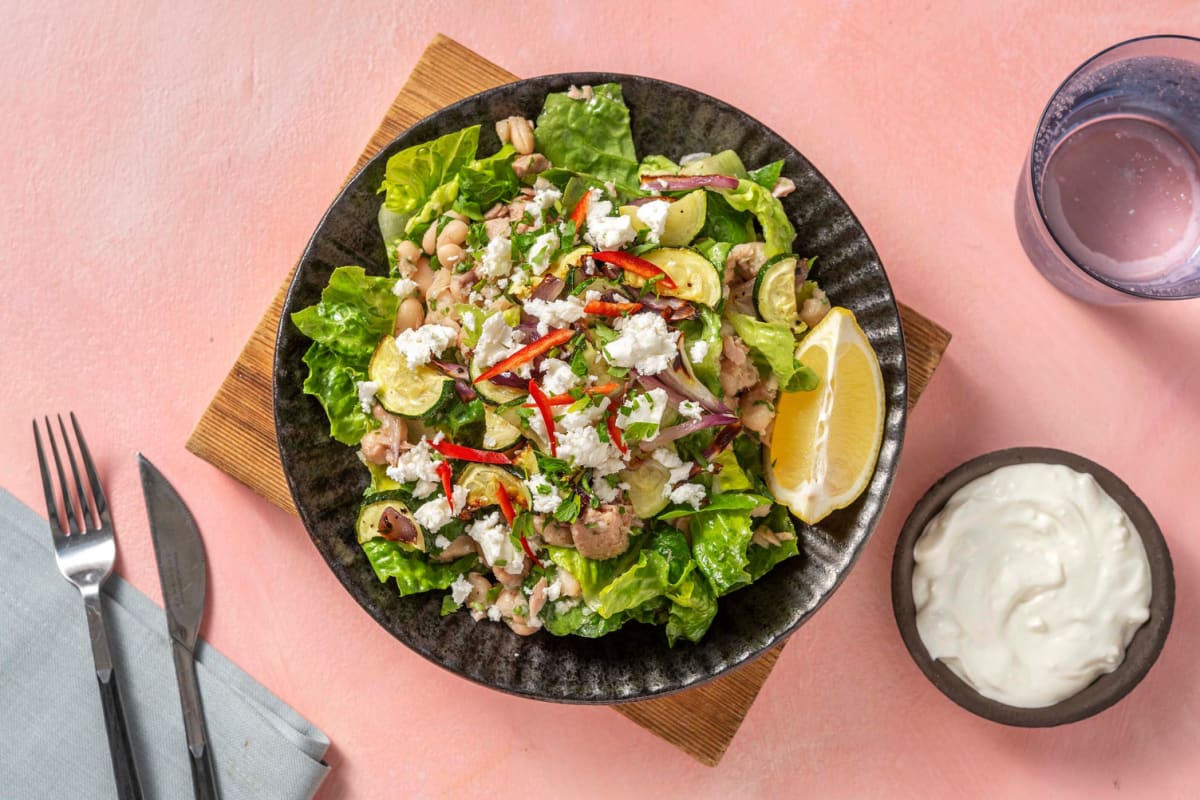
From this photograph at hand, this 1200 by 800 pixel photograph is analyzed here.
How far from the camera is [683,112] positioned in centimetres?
277

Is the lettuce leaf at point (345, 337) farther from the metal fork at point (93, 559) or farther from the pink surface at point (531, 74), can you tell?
the metal fork at point (93, 559)

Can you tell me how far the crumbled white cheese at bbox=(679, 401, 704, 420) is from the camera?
2406mm

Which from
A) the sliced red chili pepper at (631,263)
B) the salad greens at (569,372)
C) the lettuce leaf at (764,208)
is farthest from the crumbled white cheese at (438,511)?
the lettuce leaf at (764,208)

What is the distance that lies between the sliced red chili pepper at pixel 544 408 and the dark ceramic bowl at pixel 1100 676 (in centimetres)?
130

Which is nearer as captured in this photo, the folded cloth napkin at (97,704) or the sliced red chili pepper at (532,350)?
the sliced red chili pepper at (532,350)

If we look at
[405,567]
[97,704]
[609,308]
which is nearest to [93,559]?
[97,704]

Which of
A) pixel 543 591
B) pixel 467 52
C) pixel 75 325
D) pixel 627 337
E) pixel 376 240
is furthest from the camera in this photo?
pixel 75 325

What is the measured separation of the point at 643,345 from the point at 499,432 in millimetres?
482

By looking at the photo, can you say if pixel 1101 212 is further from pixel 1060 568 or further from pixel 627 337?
pixel 627 337

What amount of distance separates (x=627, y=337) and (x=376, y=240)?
95 centimetres

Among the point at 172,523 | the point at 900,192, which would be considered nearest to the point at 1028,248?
the point at 900,192

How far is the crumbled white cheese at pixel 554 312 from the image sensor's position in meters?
2.38

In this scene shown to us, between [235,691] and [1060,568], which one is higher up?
[1060,568]

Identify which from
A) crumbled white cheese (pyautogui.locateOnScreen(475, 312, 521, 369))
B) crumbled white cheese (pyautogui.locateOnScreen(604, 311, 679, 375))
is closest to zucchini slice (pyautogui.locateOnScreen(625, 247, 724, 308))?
crumbled white cheese (pyautogui.locateOnScreen(604, 311, 679, 375))
